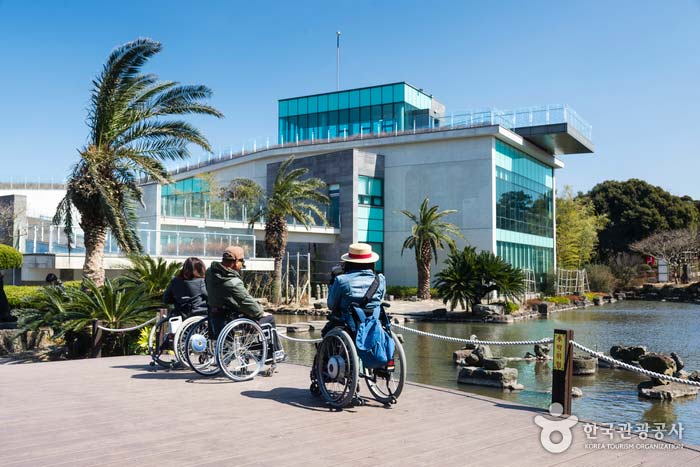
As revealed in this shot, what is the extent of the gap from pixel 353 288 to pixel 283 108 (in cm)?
5260

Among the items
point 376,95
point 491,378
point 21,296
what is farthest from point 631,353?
point 376,95

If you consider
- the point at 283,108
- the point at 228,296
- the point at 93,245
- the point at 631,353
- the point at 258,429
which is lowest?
the point at 631,353

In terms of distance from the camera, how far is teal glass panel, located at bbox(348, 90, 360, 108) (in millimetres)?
53594

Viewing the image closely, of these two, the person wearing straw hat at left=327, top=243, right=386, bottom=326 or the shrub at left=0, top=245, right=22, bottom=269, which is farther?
the shrub at left=0, top=245, right=22, bottom=269

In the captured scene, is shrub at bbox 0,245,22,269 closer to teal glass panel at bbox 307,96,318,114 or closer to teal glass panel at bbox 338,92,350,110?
teal glass panel at bbox 338,92,350,110


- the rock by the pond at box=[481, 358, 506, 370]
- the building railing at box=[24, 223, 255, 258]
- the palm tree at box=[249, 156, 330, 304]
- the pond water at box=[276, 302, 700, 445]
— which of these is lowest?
the pond water at box=[276, 302, 700, 445]

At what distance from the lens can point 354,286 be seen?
680cm

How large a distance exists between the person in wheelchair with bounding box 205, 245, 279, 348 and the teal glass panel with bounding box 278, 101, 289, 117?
166 feet

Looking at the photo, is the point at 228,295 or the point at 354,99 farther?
the point at 354,99

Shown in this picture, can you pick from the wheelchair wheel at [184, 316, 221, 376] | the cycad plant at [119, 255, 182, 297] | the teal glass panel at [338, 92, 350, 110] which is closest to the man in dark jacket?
the wheelchair wheel at [184, 316, 221, 376]

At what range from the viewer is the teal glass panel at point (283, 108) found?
5753 cm

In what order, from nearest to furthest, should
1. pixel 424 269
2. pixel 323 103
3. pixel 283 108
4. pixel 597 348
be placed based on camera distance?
pixel 597 348 < pixel 424 269 < pixel 323 103 < pixel 283 108

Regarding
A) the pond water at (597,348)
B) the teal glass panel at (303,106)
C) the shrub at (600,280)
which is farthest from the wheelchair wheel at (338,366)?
the teal glass panel at (303,106)

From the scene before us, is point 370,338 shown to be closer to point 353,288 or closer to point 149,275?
point 353,288
